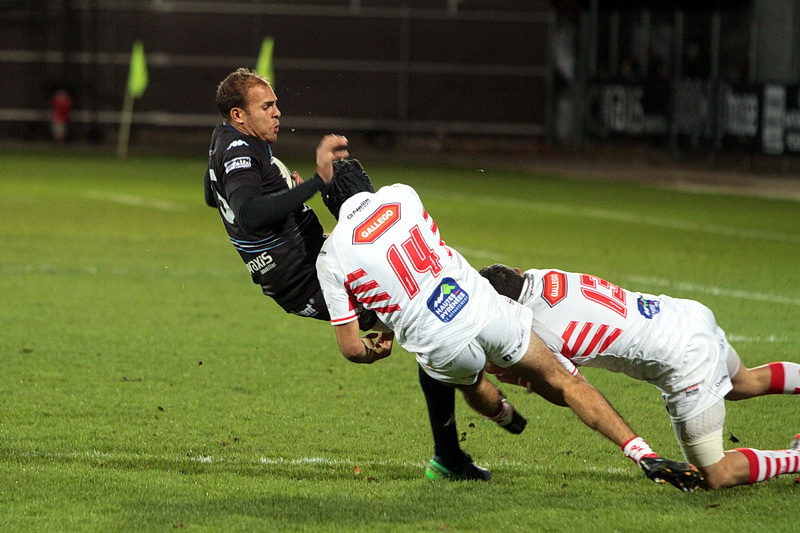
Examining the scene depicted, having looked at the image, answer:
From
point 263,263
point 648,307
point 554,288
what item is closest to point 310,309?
point 263,263

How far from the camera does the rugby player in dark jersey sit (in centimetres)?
568

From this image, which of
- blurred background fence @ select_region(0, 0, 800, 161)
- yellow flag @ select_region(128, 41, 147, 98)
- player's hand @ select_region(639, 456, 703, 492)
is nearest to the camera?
player's hand @ select_region(639, 456, 703, 492)

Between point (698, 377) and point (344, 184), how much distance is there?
68.5 inches

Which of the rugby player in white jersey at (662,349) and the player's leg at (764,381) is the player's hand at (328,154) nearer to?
the rugby player in white jersey at (662,349)

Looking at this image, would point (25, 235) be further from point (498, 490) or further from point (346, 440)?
point (498, 490)

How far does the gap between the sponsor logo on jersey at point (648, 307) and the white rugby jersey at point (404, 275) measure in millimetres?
727

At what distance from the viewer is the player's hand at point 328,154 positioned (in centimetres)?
534

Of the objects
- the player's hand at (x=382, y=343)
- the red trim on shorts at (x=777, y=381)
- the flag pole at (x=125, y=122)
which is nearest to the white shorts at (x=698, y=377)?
the red trim on shorts at (x=777, y=381)

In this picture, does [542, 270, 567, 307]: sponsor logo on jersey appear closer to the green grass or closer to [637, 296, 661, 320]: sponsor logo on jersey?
[637, 296, 661, 320]: sponsor logo on jersey

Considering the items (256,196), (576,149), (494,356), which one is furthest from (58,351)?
(576,149)

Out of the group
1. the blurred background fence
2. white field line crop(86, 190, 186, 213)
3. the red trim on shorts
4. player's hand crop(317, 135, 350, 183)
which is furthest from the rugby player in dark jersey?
the blurred background fence

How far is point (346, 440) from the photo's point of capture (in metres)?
6.46

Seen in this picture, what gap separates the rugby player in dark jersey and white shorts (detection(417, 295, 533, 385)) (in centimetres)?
51

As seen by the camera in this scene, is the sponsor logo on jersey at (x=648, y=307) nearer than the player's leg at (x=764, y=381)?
Yes
